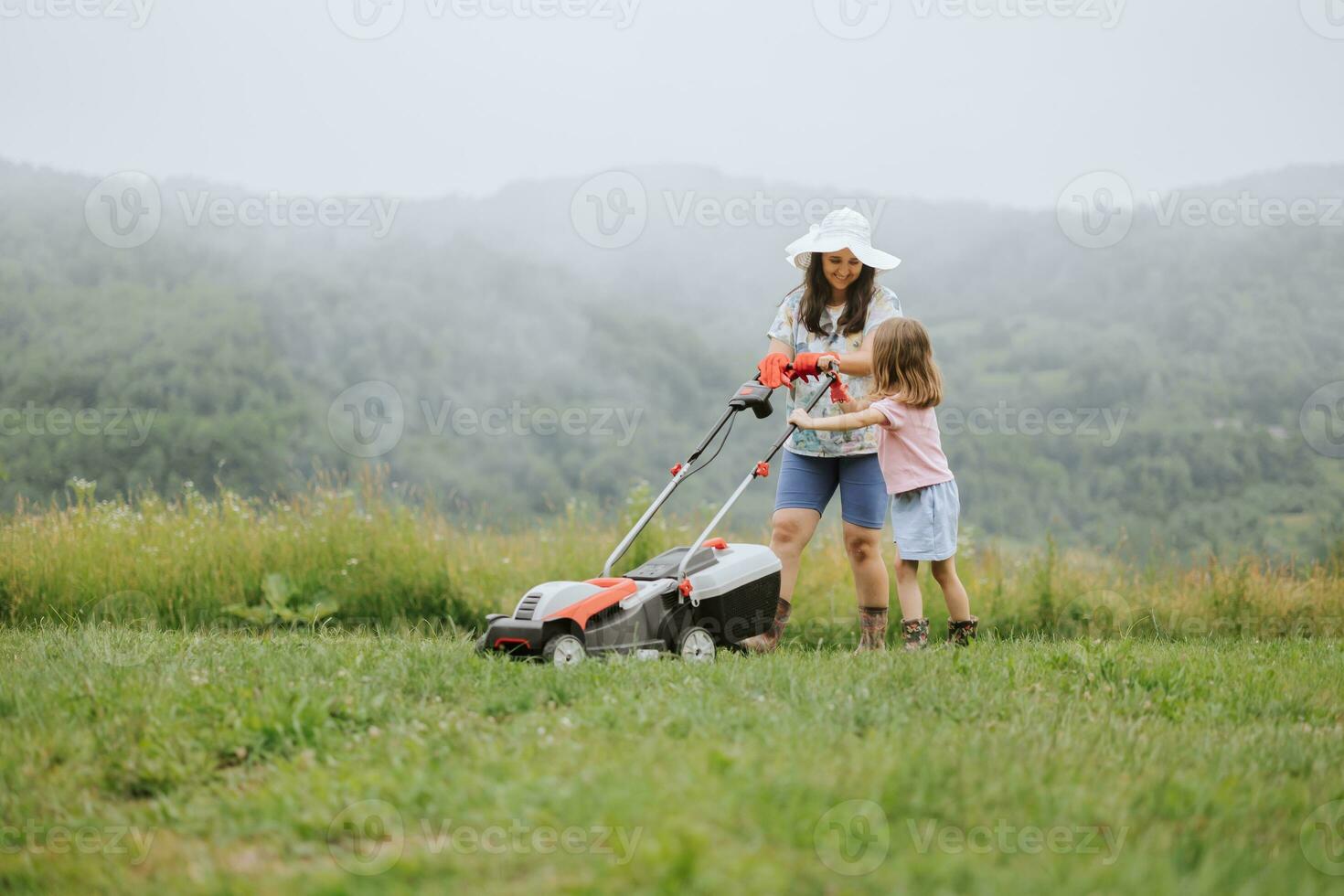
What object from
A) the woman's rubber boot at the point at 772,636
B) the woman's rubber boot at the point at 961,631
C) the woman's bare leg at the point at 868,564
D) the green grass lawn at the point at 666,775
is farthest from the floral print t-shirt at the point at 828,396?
the green grass lawn at the point at 666,775

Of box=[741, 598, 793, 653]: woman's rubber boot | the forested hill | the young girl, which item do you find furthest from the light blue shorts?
the forested hill

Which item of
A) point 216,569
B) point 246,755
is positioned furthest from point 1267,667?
point 216,569

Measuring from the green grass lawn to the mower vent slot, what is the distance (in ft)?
0.93

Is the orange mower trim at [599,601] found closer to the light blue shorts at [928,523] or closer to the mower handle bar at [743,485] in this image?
the mower handle bar at [743,485]

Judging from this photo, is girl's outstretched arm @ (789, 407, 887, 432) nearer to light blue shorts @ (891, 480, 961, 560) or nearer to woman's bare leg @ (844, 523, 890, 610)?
light blue shorts @ (891, 480, 961, 560)

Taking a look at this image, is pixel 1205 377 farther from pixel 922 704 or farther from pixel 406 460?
pixel 922 704

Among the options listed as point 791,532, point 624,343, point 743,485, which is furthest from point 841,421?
point 624,343

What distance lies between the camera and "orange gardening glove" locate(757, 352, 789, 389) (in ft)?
17.4

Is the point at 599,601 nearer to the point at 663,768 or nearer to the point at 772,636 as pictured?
the point at 772,636

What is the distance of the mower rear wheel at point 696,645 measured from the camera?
5070 millimetres

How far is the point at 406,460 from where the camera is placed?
31.3 metres

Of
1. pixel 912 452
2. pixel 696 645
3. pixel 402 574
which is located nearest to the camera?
pixel 696 645

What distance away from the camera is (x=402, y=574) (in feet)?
25.0

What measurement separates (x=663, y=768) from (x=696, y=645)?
219cm
